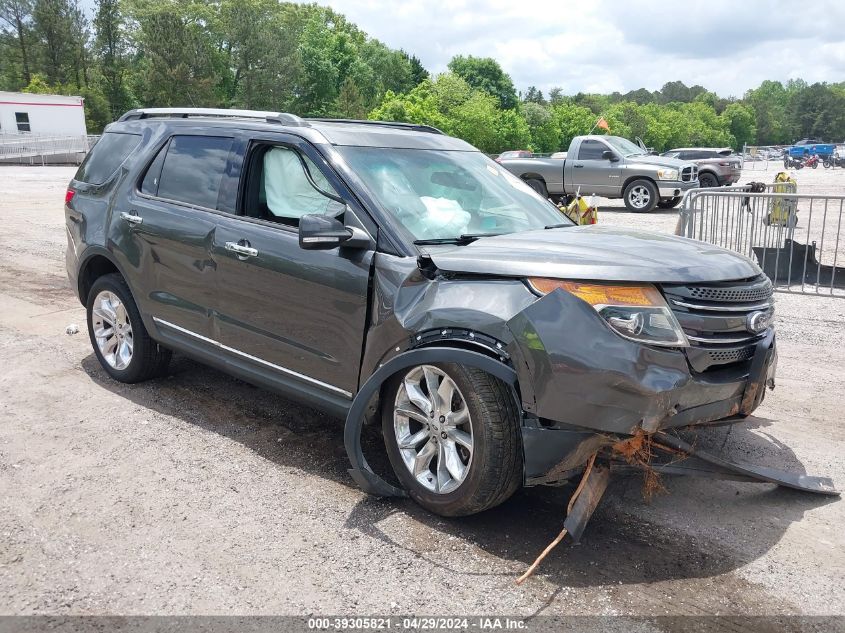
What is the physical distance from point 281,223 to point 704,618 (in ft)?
9.62

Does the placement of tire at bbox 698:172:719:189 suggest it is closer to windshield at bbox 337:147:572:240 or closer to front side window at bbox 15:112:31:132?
windshield at bbox 337:147:572:240

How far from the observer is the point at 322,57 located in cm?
7906

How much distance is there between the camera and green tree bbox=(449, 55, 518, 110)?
91.4m

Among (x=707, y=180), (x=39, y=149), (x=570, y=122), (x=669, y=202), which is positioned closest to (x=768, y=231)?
(x=669, y=202)

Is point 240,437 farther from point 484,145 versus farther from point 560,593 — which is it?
point 484,145

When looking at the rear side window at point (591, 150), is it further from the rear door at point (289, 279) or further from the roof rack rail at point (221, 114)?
the rear door at point (289, 279)

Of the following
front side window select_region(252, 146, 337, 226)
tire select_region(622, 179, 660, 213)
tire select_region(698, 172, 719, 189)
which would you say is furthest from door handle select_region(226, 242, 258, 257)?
tire select_region(698, 172, 719, 189)

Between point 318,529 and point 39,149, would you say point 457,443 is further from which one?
point 39,149

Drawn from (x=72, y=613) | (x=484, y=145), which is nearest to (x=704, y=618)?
(x=72, y=613)

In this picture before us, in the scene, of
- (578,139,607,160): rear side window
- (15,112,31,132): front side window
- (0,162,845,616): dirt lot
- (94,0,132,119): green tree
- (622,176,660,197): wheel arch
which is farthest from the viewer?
(94,0,132,119): green tree

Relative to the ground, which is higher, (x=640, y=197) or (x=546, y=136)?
(x=546, y=136)

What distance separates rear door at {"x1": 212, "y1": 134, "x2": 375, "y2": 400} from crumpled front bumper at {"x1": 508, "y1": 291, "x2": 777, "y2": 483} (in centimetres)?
103

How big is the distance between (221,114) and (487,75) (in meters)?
93.1

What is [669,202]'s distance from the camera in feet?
68.5
